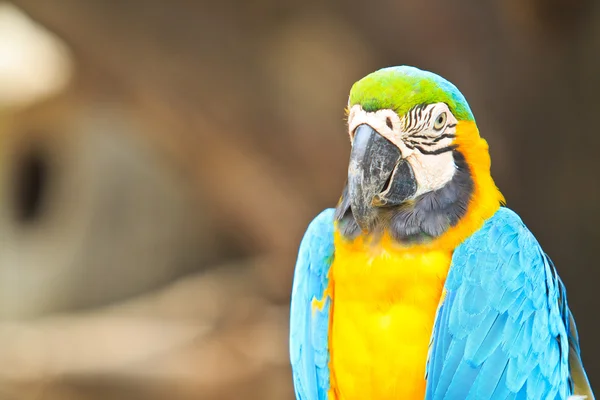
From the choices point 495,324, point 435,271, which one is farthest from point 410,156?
point 495,324

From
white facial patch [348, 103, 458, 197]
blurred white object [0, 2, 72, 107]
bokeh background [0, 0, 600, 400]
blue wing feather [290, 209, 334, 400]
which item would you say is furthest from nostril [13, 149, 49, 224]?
white facial patch [348, 103, 458, 197]

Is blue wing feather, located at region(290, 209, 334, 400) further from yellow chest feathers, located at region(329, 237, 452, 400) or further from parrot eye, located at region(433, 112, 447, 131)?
parrot eye, located at region(433, 112, 447, 131)

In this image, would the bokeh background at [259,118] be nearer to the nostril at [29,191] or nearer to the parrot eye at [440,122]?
the nostril at [29,191]

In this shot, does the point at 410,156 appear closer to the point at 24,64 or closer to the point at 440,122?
the point at 440,122

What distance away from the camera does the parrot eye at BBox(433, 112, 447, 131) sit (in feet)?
4.79

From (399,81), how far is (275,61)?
2.49 meters

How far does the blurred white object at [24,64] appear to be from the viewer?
4.59 m

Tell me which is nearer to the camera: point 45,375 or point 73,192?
point 45,375

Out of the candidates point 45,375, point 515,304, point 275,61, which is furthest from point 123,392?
point 515,304

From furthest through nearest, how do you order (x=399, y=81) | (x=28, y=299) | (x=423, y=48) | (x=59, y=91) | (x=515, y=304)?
(x=28, y=299), (x=59, y=91), (x=423, y=48), (x=515, y=304), (x=399, y=81)

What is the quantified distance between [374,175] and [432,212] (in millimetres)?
173

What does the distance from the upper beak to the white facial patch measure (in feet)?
0.05

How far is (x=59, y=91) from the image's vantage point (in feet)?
14.4

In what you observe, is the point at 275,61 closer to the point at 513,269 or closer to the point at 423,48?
the point at 423,48
